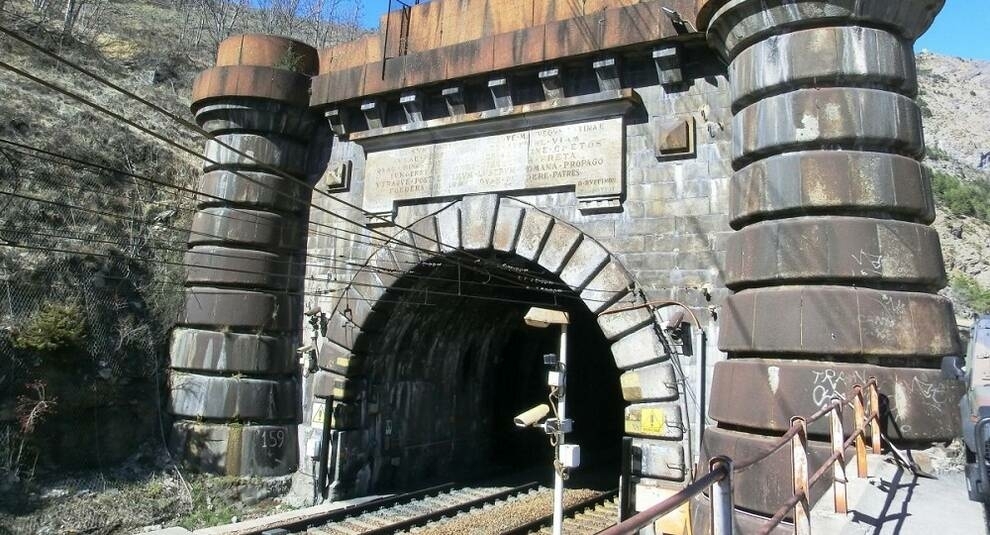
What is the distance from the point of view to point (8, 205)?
1268cm

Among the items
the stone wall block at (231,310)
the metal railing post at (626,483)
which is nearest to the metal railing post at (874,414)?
the metal railing post at (626,483)

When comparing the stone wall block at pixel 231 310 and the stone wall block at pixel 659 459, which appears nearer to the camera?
the stone wall block at pixel 659 459

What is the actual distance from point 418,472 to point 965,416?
10.1 metres

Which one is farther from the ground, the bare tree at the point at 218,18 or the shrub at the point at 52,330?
the bare tree at the point at 218,18

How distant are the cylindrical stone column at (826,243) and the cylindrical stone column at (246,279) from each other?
8.03m

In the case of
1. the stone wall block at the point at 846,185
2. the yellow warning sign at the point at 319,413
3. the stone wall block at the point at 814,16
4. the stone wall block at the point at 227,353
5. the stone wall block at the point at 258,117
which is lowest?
the yellow warning sign at the point at 319,413

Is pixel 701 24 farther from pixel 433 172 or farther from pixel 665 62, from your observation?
pixel 433 172

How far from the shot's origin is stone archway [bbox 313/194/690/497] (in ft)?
30.7

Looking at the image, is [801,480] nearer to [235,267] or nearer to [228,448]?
[228,448]

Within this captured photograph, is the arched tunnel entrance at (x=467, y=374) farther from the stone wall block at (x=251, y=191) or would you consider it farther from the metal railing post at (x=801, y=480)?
the metal railing post at (x=801, y=480)

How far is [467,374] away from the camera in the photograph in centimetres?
1589

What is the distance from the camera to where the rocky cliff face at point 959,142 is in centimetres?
3903

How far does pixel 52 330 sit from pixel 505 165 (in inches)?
323

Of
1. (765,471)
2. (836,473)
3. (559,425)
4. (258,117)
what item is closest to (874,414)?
(765,471)
